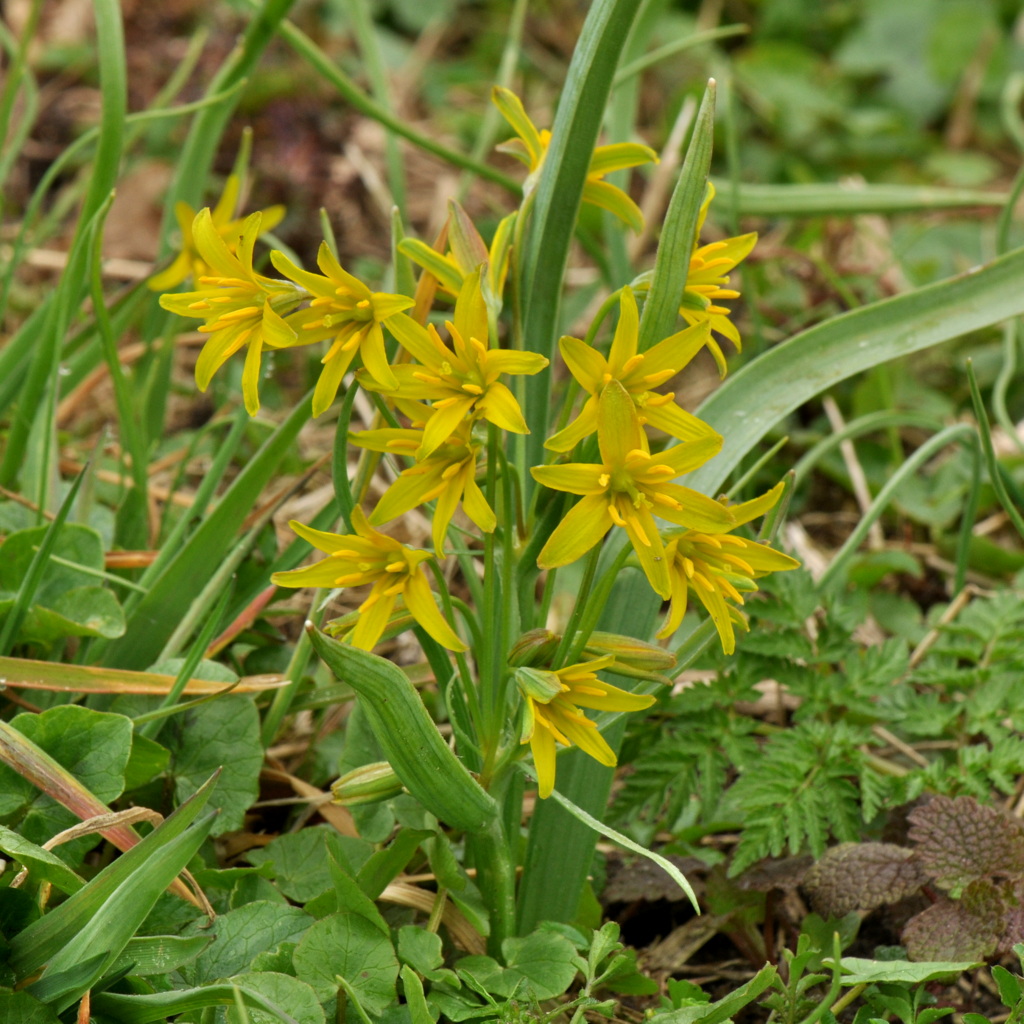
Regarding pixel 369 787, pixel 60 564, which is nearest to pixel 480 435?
pixel 369 787

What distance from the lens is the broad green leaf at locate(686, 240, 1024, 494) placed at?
1.47 meters

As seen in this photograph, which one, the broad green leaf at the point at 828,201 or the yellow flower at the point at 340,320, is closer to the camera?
the yellow flower at the point at 340,320

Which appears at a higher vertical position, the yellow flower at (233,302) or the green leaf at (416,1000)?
the yellow flower at (233,302)

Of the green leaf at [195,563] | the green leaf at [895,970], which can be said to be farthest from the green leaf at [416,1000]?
the green leaf at [195,563]

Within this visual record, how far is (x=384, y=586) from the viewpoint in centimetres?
103

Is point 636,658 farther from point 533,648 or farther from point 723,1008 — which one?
point 723,1008

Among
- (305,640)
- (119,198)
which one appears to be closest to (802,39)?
(119,198)

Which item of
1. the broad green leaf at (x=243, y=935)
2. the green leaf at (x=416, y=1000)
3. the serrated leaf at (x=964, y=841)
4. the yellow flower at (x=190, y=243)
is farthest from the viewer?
the yellow flower at (x=190, y=243)

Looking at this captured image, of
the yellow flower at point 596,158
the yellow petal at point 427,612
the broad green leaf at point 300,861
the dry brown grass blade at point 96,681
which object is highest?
the yellow flower at point 596,158

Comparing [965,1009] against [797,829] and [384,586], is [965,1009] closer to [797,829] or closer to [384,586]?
[797,829]

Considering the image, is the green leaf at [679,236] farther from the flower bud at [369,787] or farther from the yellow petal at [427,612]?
the flower bud at [369,787]

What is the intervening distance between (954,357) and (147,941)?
6.98 feet

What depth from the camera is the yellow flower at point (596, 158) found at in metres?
1.17

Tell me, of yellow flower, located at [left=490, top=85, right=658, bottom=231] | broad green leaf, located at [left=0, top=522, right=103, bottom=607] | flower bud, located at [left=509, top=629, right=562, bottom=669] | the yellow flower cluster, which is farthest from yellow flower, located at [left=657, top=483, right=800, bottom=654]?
broad green leaf, located at [left=0, top=522, right=103, bottom=607]
